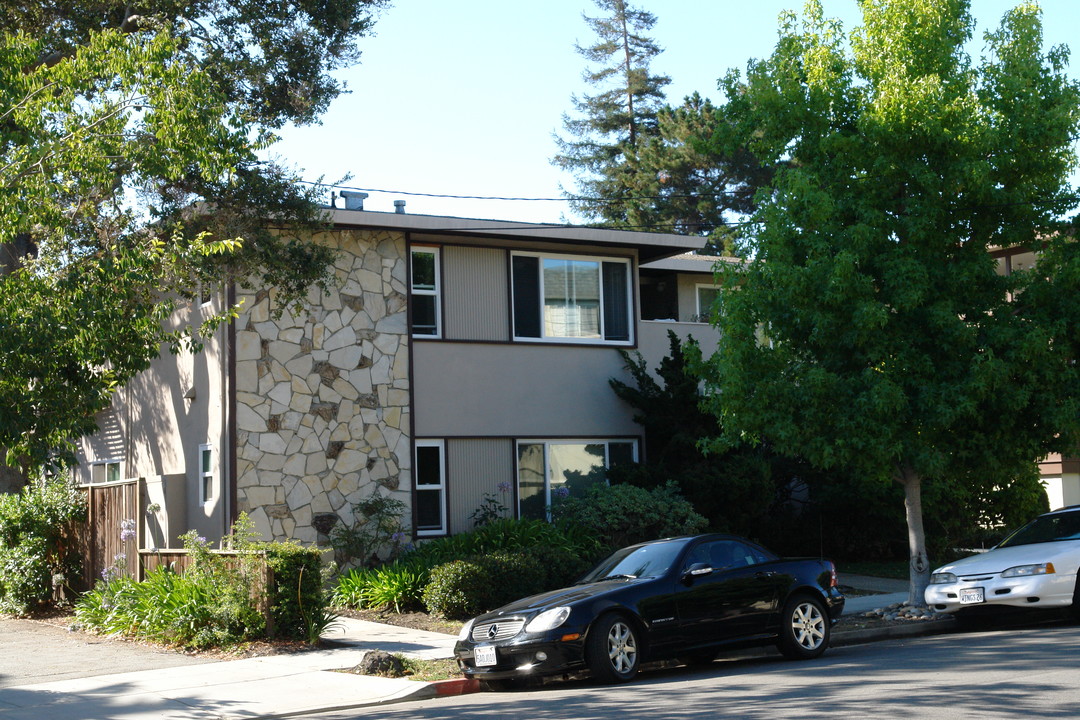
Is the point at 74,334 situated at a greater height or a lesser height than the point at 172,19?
A: lesser

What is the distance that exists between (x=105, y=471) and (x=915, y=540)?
15150mm

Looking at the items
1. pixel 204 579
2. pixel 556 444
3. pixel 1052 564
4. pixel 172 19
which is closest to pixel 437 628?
pixel 204 579

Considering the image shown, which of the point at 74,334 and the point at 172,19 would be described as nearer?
the point at 74,334

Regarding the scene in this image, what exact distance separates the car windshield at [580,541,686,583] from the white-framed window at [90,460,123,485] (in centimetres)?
1251

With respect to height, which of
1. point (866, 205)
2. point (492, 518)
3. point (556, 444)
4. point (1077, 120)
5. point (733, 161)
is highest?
point (733, 161)

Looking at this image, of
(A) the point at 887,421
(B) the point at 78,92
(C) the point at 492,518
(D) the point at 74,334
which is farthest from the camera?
(C) the point at 492,518

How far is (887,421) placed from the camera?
571 inches

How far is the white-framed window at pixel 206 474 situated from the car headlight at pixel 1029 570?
11.7 m

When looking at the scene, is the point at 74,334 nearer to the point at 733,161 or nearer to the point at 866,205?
the point at 866,205

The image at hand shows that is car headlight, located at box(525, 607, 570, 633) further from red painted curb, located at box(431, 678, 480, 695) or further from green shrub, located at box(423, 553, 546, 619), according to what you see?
green shrub, located at box(423, 553, 546, 619)

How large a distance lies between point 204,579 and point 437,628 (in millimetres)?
3040

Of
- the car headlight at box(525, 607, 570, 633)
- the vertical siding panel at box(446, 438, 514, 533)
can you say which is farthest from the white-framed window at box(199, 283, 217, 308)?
the car headlight at box(525, 607, 570, 633)

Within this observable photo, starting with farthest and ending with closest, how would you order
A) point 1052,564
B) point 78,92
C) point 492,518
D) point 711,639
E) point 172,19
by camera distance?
point 492,518, point 172,19, point 1052,564, point 78,92, point 711,639

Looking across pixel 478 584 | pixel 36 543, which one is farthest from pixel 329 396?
pixel 36 543
